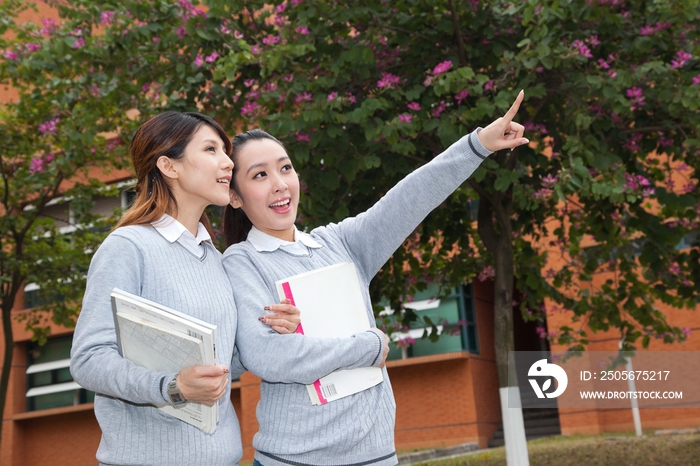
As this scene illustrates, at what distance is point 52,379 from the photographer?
771 inches

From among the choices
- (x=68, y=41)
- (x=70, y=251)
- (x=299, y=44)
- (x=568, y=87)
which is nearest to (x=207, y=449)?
(x=299, y=44)

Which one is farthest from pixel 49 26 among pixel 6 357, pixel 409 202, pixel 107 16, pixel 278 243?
pixel 6 357

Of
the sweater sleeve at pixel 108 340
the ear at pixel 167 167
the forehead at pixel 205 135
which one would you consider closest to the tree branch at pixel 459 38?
the forehead at pixel 205 135

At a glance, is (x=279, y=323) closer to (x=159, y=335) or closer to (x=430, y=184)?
(x=159, y=335)

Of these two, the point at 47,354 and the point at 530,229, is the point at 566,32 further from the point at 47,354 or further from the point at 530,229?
the point at 47,354

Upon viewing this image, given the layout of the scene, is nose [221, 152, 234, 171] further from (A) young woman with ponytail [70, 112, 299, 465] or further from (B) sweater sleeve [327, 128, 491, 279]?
(B) sweater sleeve [327, 128, 491, 279]

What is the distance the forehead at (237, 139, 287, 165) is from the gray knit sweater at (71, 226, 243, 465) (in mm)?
441

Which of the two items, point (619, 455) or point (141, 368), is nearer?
point (141, 368)

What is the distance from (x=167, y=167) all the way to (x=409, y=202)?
0.80m

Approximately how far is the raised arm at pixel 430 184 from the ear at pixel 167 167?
2.22ft

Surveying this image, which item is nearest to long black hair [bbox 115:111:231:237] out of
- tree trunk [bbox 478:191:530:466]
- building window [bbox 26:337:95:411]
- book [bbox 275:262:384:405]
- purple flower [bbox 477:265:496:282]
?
book [bbox 275:262:384:405]

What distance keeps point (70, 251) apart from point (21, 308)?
31.4ft

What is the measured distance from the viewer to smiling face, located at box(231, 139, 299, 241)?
8.48ft

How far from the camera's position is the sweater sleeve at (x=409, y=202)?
2.54 m
